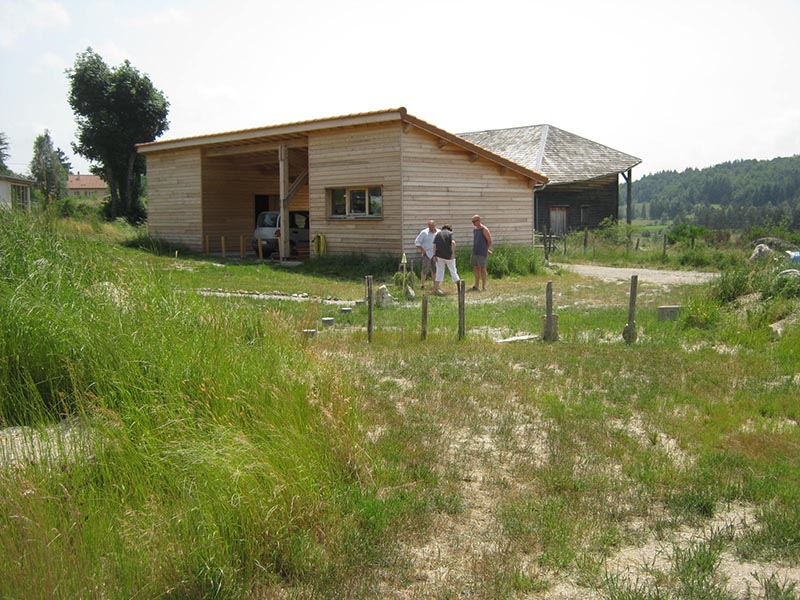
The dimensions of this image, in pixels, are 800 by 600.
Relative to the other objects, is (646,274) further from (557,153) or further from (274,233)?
(557,153)

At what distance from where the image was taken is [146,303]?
654cm

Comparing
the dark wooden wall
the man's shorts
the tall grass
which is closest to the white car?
the man's shorts

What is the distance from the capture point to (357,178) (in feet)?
70.2

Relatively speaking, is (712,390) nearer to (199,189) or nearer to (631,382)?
(631,382)

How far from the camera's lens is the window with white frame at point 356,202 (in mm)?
21328

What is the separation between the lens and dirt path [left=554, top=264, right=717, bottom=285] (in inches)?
795

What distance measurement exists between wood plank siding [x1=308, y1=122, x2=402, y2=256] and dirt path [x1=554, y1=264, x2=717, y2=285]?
6083mm

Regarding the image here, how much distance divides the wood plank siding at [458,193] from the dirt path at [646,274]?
2.21 metres

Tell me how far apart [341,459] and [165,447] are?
115 centimetres

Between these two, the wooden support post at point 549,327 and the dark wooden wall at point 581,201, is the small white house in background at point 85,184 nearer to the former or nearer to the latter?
the dark wooden wall at point 581,201

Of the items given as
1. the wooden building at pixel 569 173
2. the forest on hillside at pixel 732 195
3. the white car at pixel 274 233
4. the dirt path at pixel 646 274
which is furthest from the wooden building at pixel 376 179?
the forest on hillside at pixel 732 195

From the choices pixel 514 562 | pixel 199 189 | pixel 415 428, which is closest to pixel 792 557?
pixel 514 562

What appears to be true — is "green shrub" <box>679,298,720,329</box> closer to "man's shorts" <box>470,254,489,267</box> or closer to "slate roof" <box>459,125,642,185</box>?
"man's shorts" <box>470,254,489,267</box>

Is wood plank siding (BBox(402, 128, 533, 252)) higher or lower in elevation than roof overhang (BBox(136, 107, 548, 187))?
lower
